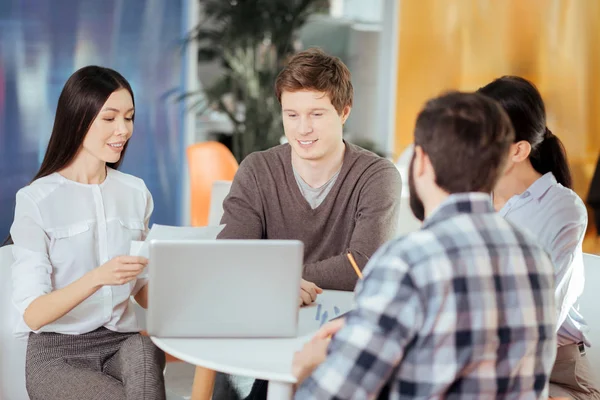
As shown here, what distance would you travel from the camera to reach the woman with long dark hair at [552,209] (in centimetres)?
219

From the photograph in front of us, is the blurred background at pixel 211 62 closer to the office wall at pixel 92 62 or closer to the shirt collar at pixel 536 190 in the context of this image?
the office wall at pixel 92 62

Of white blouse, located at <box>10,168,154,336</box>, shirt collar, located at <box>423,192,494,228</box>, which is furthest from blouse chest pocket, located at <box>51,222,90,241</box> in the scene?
shirt collar, located at <box>423,192,494,228</box>

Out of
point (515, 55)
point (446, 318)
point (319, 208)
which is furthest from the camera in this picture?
point (515, 55)

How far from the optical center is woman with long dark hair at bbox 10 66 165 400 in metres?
2.12

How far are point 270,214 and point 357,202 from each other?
0.28m

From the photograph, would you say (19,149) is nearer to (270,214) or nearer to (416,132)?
(270,214)

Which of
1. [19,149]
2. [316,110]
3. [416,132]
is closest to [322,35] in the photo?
[19,149]

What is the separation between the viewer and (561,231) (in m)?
2.23

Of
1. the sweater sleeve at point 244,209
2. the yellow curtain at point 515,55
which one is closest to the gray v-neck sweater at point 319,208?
the sweater sleeve at point 244,209

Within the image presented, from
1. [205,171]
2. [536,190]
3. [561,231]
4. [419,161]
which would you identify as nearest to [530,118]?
[536,190]

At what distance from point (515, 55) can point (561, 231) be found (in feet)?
13.7

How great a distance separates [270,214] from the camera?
8.84ft

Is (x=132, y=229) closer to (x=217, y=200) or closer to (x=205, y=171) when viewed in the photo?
(x=217, y=200)

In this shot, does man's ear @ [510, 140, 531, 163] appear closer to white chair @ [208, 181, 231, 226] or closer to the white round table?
the white round table
